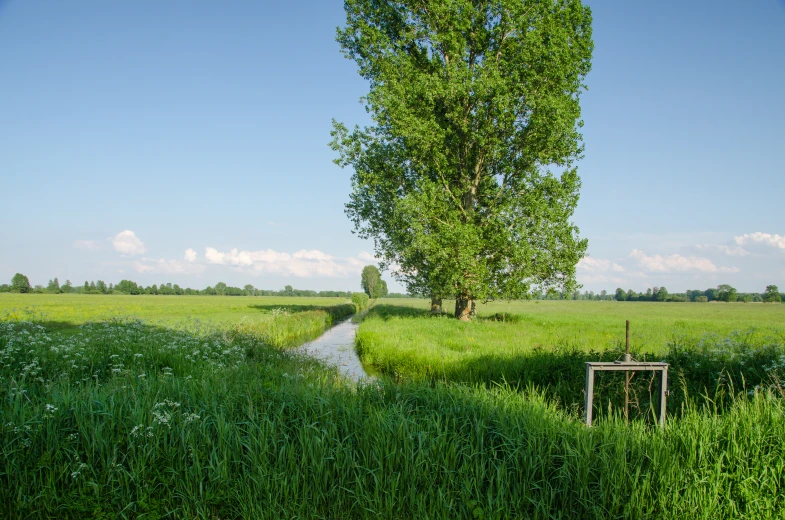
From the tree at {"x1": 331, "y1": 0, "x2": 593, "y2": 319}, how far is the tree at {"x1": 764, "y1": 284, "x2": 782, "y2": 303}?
75315mm

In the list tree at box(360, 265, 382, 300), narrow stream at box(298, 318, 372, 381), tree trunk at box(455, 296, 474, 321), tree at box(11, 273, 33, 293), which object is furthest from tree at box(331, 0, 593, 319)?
tree at box(11, 273, 33, 293)

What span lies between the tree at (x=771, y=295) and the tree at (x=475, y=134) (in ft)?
247

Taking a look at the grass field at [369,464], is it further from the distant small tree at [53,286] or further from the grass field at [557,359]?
the distant small tree at [53,286]

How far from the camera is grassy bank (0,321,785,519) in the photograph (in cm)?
475

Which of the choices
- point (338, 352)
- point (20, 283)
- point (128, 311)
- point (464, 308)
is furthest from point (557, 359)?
point (20, 283)

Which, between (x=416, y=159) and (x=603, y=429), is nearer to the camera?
(x=603, y=429)

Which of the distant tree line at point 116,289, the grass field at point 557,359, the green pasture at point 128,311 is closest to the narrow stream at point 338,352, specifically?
the grass field at point 557,359

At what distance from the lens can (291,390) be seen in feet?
23.8

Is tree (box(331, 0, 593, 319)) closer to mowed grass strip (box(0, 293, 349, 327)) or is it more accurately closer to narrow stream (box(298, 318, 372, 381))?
narrow stream (box(298, 318, 372, 381))

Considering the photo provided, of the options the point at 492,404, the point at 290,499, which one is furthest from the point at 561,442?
the point at 290,499

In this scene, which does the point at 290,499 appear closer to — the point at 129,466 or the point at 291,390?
the point at 129,466

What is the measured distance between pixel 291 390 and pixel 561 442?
159 inches

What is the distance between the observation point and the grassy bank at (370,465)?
4746 millimetres

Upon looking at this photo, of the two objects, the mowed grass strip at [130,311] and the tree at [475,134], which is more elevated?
the tree at [475,134]
